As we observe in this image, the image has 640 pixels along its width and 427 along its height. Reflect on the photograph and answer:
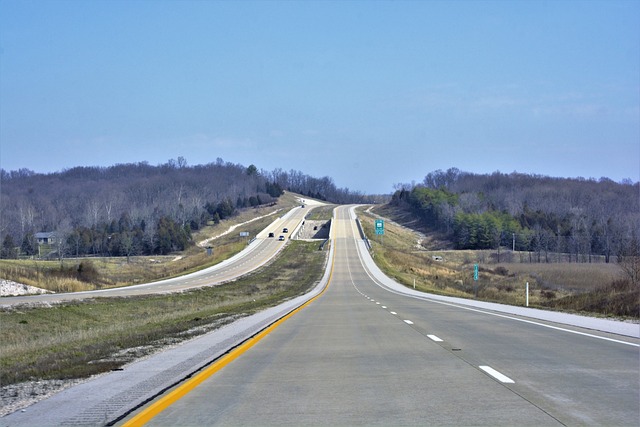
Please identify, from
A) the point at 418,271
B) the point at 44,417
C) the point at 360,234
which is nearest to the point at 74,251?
the point at 360,234

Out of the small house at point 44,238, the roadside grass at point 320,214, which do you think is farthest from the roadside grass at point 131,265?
the small house at point 44,238

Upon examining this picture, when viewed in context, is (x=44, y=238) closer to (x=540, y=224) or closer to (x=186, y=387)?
(x=540, y=224)

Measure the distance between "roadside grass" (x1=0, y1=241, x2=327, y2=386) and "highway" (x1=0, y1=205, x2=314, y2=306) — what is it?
206 cm

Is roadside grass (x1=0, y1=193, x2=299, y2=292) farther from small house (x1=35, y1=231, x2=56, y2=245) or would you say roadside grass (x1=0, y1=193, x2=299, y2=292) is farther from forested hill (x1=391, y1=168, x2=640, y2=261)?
forested hill (x1=391, y1=168, x2=640, y2=261)

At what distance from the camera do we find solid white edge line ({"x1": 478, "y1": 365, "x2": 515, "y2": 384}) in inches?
406

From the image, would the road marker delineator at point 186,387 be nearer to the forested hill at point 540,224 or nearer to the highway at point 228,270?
the highway at point 228,270

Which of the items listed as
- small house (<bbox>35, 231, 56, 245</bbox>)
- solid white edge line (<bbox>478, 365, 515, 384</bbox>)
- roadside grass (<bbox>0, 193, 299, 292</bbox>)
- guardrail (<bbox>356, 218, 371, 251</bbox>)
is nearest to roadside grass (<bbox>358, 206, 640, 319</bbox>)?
guardrail (<bbox>356, 218, 371, 251</bbox>)

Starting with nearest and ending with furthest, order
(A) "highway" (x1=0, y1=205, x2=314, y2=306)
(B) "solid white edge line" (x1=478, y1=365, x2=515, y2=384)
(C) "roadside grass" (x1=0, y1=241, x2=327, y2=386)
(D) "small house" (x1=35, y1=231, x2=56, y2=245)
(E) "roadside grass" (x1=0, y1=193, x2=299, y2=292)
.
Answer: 1. (B) "solid white edge line" (x1=478, y1=365, x2=515, y2=384)
2. (C) "roadside grass" (x1=0, y1=241, x2=327, y2=386)
3. (A) "highway" (x1=0, y1=205, x2=314, y2=306)
4. (E) "roadside grass" (x1=0, y1=193, x2=299, y2=292)
5. (D) "small house" (x1=35, y1=231, x2=56, y2=245)

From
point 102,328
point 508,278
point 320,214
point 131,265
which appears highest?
point 320,214

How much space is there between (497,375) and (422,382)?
4.32 feet

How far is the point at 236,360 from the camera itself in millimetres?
13344

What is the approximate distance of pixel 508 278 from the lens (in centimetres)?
8700

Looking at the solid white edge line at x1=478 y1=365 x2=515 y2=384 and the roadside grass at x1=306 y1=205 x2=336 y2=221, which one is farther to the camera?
the roadside grass at x1=306 y1=205 x2=336 y2=221

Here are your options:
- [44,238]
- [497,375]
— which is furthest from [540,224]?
[497,375]
